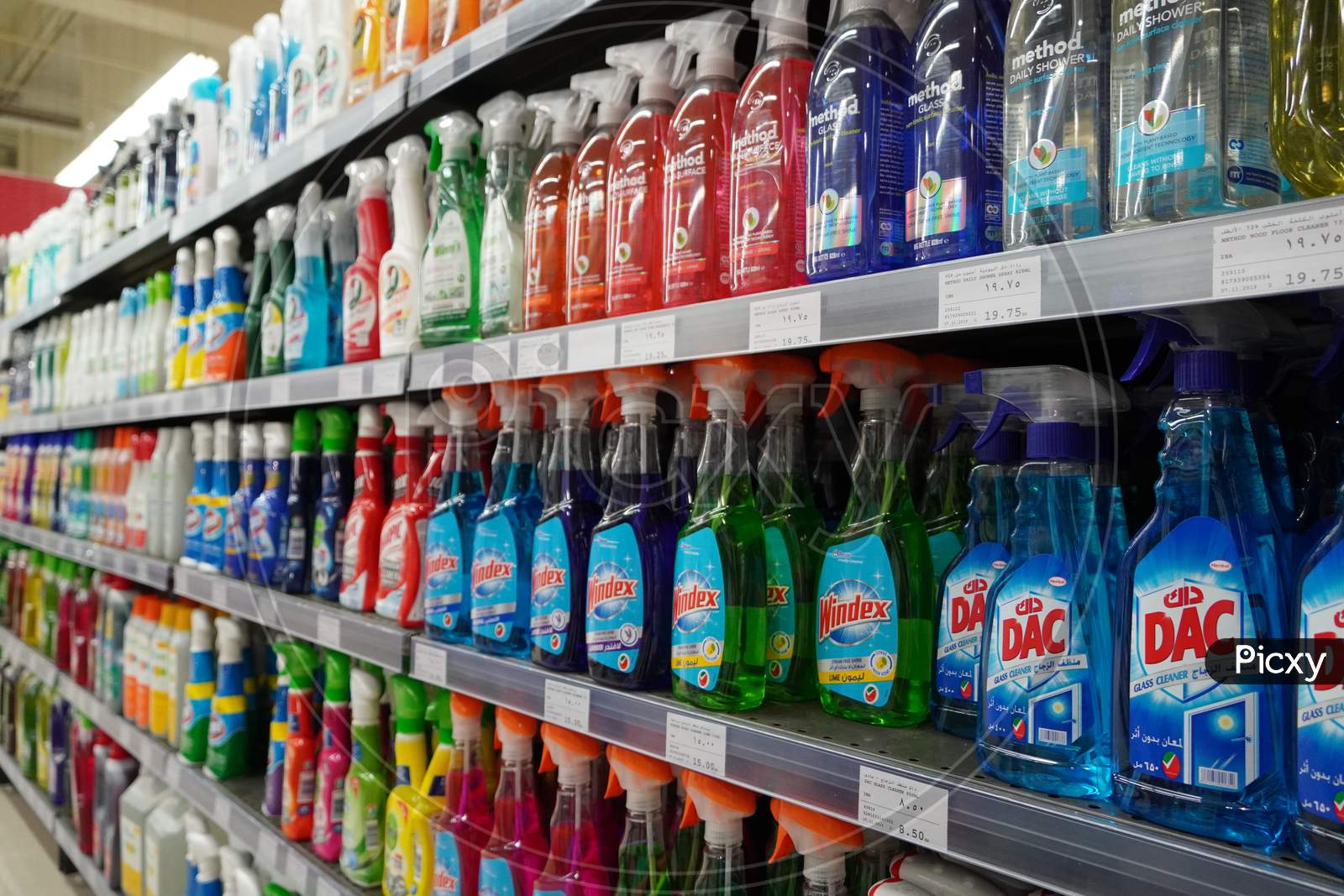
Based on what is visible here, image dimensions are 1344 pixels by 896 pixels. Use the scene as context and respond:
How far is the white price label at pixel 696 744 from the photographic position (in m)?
0.96

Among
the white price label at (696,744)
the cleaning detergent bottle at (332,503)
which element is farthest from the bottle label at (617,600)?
the cleaning detergent bottle at (332,503)

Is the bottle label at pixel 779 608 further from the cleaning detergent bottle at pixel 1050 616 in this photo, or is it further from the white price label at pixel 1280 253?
the white price label at pixel 1280 253

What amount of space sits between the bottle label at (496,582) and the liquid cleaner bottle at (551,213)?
0.31 metres

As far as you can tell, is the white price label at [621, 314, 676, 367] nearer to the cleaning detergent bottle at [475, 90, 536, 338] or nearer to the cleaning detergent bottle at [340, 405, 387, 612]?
the cleaning detergent bottle at [475, 90, 536, 338]

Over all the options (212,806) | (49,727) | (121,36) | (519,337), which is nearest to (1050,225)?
(519,337)

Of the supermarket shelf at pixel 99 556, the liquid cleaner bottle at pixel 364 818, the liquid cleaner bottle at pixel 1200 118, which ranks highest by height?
the liquid cleaner bottle at pixel 1200 118

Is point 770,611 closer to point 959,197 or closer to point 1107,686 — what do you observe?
point 1107,686

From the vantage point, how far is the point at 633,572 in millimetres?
1088

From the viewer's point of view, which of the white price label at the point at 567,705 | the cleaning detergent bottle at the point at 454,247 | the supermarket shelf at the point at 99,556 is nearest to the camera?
the white price label at the point at 567,705

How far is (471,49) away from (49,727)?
10.4 ft

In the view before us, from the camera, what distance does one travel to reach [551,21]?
1204 millimetres

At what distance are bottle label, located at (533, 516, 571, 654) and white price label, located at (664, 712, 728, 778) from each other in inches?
9.5

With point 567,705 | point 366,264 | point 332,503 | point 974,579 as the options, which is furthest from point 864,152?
point 332,503

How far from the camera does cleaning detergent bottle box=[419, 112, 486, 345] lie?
142cm
